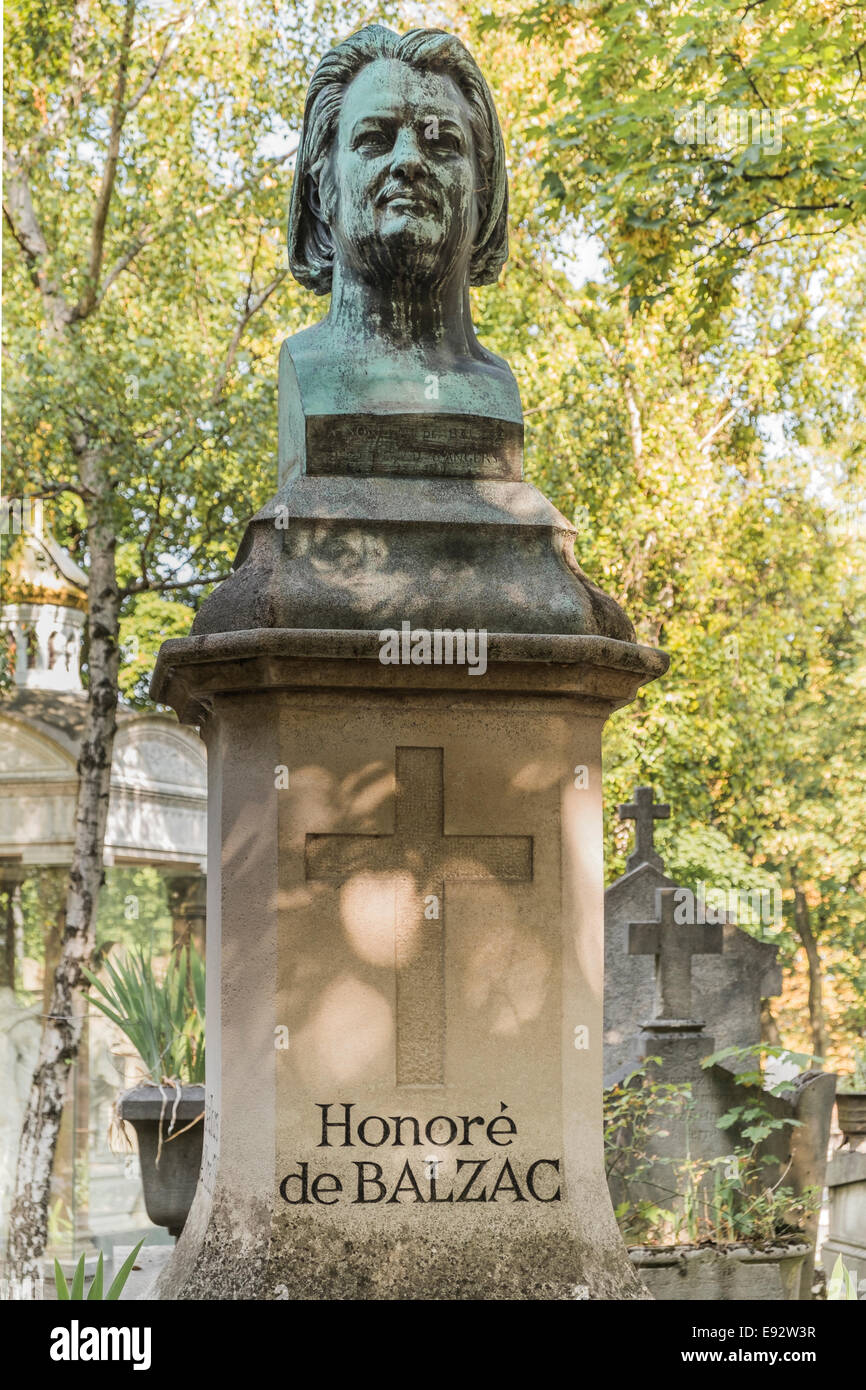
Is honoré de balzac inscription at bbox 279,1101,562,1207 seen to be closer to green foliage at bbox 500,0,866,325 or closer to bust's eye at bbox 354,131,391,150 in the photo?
bust's eye at bbox 354,131,391,150

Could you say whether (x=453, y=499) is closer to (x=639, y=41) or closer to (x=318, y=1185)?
(x=318, y=1185)

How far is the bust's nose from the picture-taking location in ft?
15.6

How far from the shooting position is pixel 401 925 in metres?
4.36

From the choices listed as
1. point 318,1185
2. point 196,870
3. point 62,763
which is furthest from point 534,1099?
point 196,870

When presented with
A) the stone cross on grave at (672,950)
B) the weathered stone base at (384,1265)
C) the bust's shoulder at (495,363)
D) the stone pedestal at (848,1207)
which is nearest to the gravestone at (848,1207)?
the stone pedestal at (848,1207)

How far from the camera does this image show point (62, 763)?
1438 centimetres

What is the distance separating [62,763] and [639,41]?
798cm

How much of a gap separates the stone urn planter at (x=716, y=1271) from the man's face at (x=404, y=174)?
3867 millimetres

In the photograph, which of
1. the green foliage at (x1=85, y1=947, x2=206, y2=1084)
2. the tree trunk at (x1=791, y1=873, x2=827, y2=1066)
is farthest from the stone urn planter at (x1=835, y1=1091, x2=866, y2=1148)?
the tree trunk at (x1=791, y1=873, x2=827, y2=1066)

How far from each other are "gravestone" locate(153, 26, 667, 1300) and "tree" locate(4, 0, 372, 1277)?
8.02 metres

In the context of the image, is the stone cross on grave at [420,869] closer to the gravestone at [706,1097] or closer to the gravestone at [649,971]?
the gravestone at [706,1097]

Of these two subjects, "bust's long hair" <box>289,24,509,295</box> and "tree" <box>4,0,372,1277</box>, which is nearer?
"bust's long hair" <box>289,24,509,295</box>

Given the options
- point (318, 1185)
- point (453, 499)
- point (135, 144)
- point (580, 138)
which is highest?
point (135, 144)

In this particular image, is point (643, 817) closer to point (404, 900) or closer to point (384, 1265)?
point (404, 900)
